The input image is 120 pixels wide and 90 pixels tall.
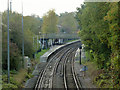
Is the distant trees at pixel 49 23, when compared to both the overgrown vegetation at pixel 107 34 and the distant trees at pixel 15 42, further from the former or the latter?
the overgrown vegetation at pixel 107 34

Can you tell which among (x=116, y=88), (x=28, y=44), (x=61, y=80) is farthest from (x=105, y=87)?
(x=28, y=44)

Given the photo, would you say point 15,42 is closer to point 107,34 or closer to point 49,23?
point 107,34

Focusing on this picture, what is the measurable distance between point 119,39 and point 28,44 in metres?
15.7

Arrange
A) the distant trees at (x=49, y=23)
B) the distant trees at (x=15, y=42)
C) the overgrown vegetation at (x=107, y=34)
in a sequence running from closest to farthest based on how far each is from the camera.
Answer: the overgrown vegetation at (x=107, y=34) < the distant trees at (x=15, y=42) < the distant trees at (x=49, y=23)

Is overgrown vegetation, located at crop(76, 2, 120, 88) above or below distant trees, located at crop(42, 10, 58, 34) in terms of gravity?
below

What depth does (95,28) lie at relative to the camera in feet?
48.2

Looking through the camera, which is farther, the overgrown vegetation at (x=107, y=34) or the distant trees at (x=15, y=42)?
the distant trees at (x=15, y=42)

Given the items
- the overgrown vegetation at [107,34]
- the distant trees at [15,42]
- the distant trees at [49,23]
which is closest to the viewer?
the overgrown vegetation at [107,34]

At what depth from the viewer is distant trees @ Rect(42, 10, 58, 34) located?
180 ft

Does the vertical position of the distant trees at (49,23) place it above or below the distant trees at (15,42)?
above

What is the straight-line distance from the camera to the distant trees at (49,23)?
55000mm

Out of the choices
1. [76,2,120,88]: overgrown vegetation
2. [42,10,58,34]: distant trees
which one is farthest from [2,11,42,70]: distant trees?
[42,10,58,34]: distant trees

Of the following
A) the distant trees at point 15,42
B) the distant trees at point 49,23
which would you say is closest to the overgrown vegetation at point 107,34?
the distant trees at point 15,42

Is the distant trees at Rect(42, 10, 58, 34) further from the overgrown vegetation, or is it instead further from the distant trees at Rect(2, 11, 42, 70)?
the overgrown vegetation
